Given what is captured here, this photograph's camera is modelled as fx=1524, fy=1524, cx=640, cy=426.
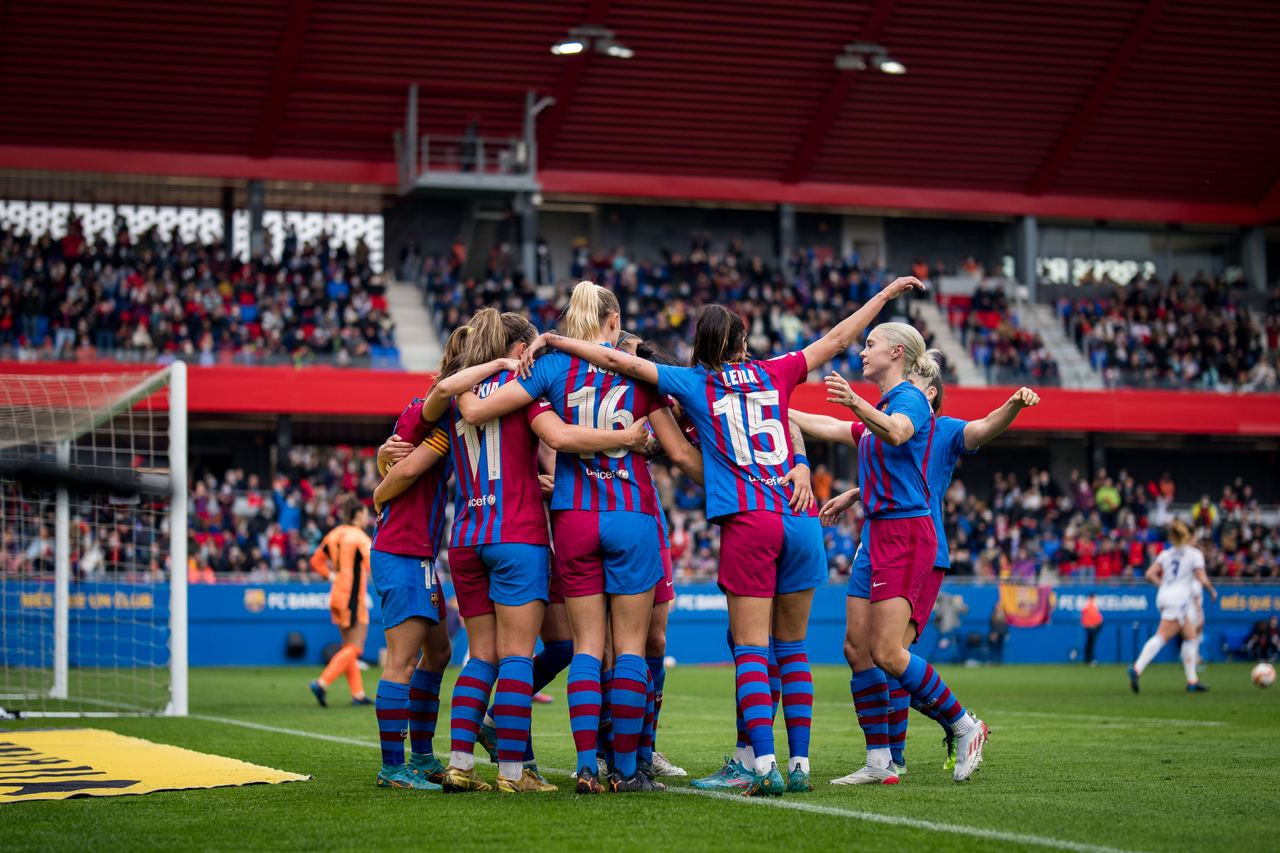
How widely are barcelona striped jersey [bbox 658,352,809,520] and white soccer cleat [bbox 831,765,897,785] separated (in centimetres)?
149

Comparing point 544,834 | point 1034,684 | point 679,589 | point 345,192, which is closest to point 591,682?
point 544,834

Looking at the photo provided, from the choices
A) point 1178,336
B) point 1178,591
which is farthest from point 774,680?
point 1178,336

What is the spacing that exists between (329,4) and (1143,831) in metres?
29.3

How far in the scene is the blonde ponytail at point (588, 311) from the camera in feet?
24.3

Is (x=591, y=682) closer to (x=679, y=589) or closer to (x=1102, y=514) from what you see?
(x=679, y=589)

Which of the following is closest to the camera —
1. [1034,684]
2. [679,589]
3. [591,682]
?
[591,682]

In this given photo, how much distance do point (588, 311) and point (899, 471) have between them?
1841mm

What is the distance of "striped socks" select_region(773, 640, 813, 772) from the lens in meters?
7.26

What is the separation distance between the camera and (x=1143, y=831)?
5.97 m

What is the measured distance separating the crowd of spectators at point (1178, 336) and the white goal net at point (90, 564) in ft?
82.4

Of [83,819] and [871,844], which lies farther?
[83,819]

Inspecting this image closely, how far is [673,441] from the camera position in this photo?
7324mm

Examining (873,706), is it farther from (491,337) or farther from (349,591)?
(349,591)

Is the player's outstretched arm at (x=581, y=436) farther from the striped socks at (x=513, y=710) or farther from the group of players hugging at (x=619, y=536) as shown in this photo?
the striped socks at (x=513, y=710)
